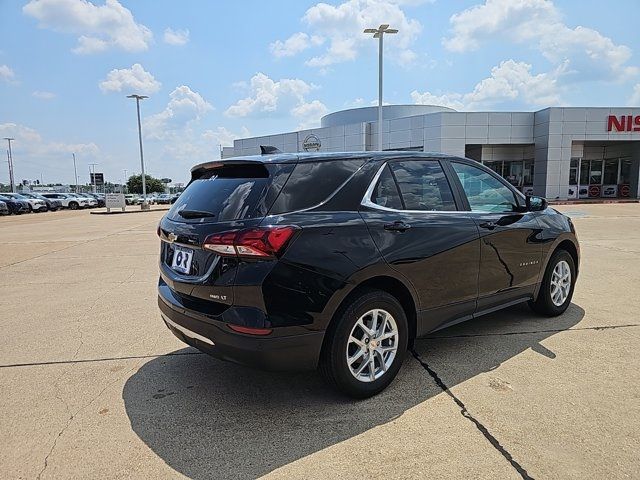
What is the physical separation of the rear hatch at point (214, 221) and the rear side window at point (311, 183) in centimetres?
5

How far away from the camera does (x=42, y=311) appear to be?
18.5 feet

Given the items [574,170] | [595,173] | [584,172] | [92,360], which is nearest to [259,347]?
[92,360]

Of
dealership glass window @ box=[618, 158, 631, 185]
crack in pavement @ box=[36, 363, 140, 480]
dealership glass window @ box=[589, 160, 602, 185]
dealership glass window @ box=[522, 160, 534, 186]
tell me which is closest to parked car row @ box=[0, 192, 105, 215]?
crack in pavement @ box=[36, 363, 140, 480]

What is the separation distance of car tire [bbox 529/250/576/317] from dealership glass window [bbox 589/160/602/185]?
35.3 meters

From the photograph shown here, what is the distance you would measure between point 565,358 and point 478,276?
1018 millimetres

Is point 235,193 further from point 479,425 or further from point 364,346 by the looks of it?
point 479,425

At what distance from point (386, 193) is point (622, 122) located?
36.3 m

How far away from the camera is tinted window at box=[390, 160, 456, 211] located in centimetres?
356

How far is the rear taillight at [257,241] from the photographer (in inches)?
108

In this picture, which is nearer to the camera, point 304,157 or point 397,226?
point 304,157

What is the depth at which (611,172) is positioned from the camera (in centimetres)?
3541

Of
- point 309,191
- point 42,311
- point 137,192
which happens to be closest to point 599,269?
point 309,191

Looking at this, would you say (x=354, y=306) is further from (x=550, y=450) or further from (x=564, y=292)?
(x=564, y=292)

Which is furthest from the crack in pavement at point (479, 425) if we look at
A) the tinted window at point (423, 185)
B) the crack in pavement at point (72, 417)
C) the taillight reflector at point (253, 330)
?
the crack in pavement at point (72, 417)
